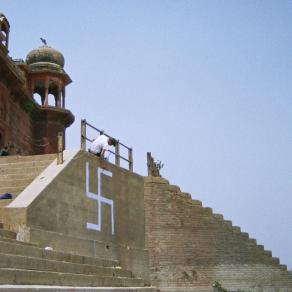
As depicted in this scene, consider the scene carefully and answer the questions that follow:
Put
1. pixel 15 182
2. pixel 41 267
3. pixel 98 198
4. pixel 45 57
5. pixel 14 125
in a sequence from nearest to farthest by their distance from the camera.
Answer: pixel 41 267
pixel 15 182
pixel 98 198
pixel 14 125
pixel 45 57

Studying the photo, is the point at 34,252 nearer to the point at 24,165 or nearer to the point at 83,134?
the point at 24,165

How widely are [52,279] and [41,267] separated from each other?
39 cm

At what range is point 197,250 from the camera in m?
17.6

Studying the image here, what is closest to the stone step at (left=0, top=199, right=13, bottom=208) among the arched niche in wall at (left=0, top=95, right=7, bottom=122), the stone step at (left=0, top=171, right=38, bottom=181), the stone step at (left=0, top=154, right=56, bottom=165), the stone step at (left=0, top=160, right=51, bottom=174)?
Result: the stone step at (left=0, top=171, right=38, bottom=181)

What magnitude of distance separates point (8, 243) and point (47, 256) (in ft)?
3.27

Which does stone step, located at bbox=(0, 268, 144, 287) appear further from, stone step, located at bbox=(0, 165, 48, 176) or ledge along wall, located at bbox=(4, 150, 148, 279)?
stone step, located at bbox=(0, 165, 48, 176)

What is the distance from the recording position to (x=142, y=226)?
15.9 metres

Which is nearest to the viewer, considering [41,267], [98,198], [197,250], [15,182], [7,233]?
[41,267]

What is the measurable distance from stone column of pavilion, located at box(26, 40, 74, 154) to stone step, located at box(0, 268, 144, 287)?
45.0ft

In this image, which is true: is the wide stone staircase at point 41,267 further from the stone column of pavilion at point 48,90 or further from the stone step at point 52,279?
the stone column of pavilion at point 48,90

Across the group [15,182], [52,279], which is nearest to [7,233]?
[52,279]

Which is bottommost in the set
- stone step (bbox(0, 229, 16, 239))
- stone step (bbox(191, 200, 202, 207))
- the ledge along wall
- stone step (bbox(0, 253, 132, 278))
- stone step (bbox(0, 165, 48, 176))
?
stone step (bbox(0, 253, 132, 278))

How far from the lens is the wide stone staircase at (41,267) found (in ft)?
20.4

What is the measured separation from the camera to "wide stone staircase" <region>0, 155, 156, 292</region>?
622 centimetres
